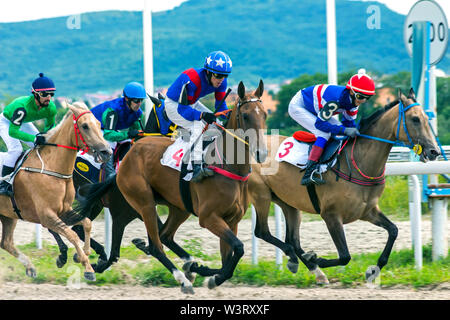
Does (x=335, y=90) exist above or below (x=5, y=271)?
above

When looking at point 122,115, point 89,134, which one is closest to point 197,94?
point 89,134

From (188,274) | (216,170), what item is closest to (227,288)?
(188,274)

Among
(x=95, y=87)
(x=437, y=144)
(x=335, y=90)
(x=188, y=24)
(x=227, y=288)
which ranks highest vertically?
(x=188, y=24)

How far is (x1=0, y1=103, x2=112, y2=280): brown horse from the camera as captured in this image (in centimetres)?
577

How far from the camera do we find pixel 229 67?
5.29m

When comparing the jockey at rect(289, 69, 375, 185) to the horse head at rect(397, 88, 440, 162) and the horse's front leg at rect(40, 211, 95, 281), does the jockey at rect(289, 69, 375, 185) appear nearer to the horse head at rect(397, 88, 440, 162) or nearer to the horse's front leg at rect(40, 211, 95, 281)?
the horse head at rect(397, 88, 440, 162)

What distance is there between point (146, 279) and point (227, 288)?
81 cm

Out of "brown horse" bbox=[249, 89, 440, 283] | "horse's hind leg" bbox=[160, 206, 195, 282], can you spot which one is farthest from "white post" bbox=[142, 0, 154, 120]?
"brown horse" bbox=[249, 89, 440, 283]

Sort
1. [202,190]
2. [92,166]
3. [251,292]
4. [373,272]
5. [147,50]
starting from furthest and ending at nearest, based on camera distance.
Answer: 1. [147,50]
2. [92,166]
3. [373,272]
4. [251,292]
5. [202,190]

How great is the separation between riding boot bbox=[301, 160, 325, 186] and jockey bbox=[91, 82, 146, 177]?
168cm

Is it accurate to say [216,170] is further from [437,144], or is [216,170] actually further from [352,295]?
[437,144]

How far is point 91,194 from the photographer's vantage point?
6223mm

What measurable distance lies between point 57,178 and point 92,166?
28.8 inches

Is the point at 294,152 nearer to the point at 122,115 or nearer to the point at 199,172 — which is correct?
the point at 199,172
